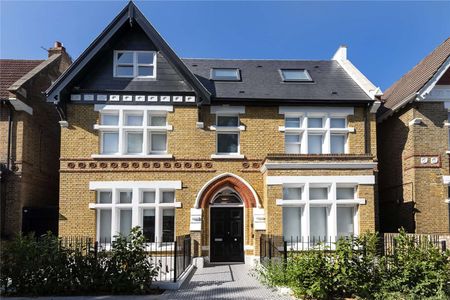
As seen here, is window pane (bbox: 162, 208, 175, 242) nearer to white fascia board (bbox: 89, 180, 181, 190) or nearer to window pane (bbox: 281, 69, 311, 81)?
white fascia board (bbox: 89, 180, 181, 190)

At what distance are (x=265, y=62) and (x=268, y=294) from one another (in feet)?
43.6

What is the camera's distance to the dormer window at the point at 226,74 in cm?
1959

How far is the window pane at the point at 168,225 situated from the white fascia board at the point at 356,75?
9.32 metres

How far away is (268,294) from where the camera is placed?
11.1 metres

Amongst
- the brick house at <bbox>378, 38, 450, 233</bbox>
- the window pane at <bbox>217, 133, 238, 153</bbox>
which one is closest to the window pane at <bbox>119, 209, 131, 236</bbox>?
the window pane at <bbox>217, 133, 238, 153</bbox>

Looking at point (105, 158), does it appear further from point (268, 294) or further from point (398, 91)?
point (398, 91)

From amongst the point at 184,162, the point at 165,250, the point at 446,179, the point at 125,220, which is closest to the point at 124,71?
the point at 184,162

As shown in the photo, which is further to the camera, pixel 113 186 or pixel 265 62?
pixel 265 62

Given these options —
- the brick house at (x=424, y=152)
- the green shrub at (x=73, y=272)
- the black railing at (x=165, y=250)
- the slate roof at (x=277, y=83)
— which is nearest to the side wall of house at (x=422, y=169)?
the brick house at (x=424, y=152)

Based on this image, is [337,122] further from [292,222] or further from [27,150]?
[27,150]

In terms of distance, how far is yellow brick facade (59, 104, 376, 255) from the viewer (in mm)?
17234

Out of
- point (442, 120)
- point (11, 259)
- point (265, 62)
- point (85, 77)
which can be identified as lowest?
point (11, 259)

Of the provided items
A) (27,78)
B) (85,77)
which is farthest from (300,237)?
(27,78)

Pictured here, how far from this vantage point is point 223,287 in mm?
12195
